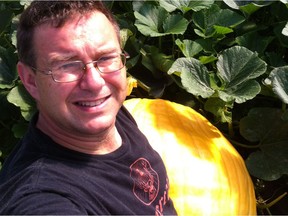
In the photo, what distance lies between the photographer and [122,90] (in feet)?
4.55

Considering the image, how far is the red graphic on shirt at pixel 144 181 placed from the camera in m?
1.42

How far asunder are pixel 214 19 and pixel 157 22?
0.23 m

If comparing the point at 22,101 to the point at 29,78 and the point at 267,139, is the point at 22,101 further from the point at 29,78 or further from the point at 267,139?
the point at 267,139

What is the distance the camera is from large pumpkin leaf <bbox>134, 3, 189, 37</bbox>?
2.02 meters

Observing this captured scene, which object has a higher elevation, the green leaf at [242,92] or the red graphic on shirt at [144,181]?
the red graphic on shirt at [144,181]

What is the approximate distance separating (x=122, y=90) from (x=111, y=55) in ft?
0.37

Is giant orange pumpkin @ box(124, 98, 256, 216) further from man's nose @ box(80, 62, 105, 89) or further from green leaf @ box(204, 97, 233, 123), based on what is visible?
man's nose @ box(80, 62, 105, 89)

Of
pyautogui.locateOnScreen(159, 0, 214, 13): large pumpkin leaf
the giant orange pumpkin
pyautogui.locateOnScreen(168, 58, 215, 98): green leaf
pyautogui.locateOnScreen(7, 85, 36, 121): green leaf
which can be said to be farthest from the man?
pyautogui.locateOnScreen(159, 0, 214, 13): large pumpkin leaf

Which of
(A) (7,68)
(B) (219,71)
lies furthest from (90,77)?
(A) (7,68)

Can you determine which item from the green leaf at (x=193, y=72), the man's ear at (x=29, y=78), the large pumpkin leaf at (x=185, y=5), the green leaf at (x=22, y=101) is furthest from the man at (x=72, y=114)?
the large pumpkin leaf at (x=185, y=5)

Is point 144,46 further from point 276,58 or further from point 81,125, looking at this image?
point 81,125

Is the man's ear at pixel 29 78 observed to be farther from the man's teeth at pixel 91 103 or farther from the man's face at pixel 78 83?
the man's teeth at pixel 91 103

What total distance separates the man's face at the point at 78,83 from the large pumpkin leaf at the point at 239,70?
62cm

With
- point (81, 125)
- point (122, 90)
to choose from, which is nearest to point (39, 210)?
point (81, 125)
